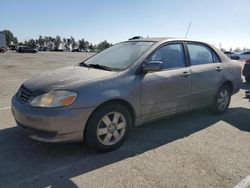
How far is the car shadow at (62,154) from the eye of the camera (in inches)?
128

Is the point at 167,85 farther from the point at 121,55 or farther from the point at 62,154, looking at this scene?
the point at 62,154

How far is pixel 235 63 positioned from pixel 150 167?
3749 millimetres

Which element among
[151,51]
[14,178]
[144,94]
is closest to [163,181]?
[144,94]

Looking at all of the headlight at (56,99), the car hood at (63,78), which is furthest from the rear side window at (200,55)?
the headlight at (56,99)

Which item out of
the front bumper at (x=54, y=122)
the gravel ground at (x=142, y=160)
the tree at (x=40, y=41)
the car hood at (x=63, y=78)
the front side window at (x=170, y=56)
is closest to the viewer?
the gravel ground at (x=142, y=160)

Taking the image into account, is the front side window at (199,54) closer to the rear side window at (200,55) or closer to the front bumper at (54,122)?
the rear side window at (200,55)

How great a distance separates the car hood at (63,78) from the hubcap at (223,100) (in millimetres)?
2831

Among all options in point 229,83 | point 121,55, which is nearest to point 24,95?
point 121,55

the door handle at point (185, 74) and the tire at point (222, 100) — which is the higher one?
the door handle at point (185, 74)

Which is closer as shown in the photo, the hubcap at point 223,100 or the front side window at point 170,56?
the front side window at point 170,56

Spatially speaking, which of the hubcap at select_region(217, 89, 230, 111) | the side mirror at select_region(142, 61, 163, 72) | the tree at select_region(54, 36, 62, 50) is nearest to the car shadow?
the hubcap at select_region(217, 89, 230, 111)

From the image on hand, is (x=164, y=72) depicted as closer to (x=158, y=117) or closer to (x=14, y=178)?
(x=158, y=117)

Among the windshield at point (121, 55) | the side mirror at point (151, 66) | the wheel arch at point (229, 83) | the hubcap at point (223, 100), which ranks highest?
the windshield at point (121, 55)

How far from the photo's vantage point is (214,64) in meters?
5.63
